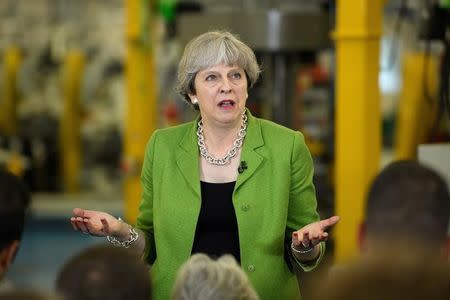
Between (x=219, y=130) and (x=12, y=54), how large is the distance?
10.9 m

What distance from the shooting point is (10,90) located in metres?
14.8

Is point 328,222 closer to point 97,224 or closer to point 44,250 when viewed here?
point 97,224

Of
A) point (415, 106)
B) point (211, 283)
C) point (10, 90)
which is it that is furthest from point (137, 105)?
point (211, 283)

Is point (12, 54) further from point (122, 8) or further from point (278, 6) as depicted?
point (278, 6)

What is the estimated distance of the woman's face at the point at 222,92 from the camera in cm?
425

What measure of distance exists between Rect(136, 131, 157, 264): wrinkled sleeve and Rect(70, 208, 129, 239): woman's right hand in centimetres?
23

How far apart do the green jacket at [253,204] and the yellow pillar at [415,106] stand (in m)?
3.96

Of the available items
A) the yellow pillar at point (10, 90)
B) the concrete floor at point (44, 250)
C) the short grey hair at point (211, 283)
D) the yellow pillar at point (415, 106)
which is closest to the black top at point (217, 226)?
the short grey hair at point (211, 283)

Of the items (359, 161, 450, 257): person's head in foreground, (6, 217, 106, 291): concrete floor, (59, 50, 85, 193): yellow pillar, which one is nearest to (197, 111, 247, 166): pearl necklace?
(359, 161, 450, 257): person's head in foreground

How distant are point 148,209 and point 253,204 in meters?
0.42

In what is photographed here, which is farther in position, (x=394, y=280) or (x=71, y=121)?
(x=71, y=121)

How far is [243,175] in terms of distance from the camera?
4230 mm

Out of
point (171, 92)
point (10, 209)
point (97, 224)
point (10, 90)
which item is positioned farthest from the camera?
point (10, 90)

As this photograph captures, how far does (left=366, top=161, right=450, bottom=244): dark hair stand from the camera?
10.1ft
